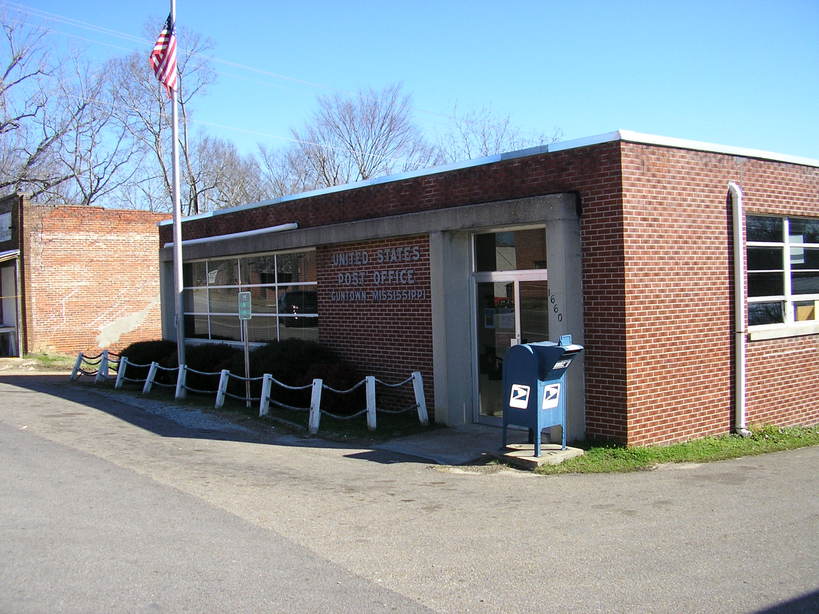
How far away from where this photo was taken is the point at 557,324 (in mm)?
10242

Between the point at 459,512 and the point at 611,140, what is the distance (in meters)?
5.26

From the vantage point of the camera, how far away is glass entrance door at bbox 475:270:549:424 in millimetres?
11133

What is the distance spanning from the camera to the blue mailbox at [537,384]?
30.0 feet

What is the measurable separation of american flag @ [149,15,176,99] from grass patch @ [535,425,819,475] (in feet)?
37.0

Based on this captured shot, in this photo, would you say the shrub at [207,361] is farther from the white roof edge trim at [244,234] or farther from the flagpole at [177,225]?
the white roof edge trim at [244,234]

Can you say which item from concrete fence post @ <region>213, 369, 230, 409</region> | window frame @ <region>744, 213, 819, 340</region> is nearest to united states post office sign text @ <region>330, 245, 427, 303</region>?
concrete fence post @ <region>213, 369, 230, 409</region>

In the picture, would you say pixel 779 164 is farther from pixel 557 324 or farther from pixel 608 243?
pixel 557 324

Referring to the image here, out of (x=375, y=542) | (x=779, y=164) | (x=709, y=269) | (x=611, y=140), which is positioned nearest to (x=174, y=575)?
(x=375, y=542)

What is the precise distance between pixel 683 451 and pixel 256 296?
10.3m

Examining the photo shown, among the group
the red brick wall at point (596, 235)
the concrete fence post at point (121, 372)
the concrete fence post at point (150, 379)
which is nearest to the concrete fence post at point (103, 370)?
the concrete fence post at point (121, 372)

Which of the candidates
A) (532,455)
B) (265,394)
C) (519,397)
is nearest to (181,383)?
(265,394)

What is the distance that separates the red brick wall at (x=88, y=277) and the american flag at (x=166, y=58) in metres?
14.5

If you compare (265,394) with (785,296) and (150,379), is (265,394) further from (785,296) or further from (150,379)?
(785,296)

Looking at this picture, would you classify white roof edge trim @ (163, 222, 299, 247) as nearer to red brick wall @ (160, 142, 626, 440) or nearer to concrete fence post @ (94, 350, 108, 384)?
concrete fence post @ (94, 350, 108, 384)
